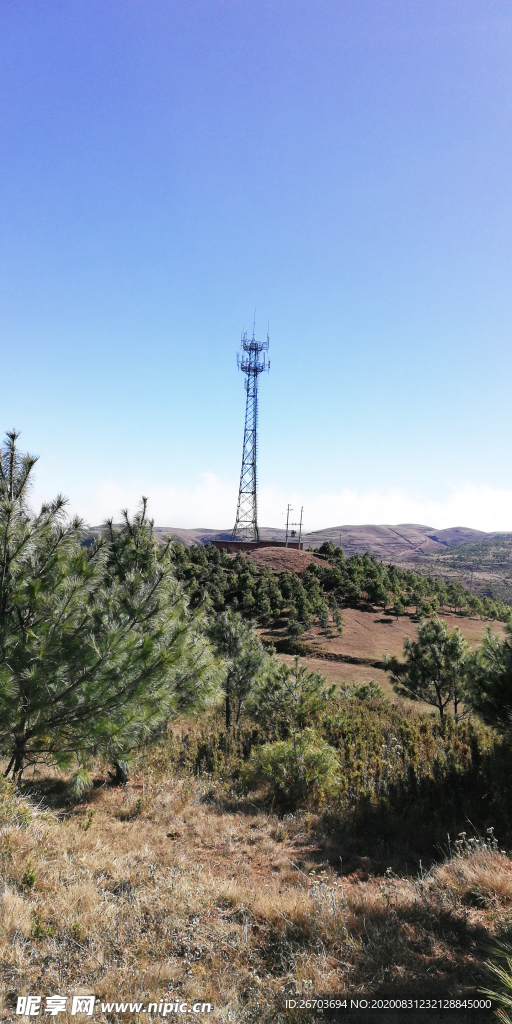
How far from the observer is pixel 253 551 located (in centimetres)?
5434

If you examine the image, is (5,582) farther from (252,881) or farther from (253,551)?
(253,551)

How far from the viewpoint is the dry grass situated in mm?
3014

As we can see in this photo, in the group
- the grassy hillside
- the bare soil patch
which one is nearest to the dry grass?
the grassy hillside

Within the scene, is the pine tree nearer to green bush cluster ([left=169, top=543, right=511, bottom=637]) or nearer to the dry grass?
the dry grass

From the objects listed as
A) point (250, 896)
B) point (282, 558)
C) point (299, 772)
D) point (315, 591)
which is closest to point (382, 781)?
point (299, 772)

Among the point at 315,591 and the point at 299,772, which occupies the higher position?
the point at 299,772

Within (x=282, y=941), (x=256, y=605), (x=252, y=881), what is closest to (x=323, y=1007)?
(x=282, y=941)

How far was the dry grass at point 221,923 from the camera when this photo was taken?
9.89 feet

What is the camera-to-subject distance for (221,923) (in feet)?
12.1

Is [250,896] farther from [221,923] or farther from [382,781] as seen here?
[382,781]

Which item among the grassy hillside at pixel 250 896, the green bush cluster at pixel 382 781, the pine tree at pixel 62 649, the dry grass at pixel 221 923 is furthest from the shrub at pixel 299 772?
the pine tree at pixel 62 649

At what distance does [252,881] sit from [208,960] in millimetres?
1714

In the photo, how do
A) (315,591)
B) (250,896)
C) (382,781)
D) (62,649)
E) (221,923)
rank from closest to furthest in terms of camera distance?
(221,923)
(250,896)
(62,649)
(382,781)
(315,591)

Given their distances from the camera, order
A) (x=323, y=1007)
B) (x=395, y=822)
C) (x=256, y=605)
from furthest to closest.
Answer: (x=256, y=605), (x=395, y=822), (x=323, y=1007)
